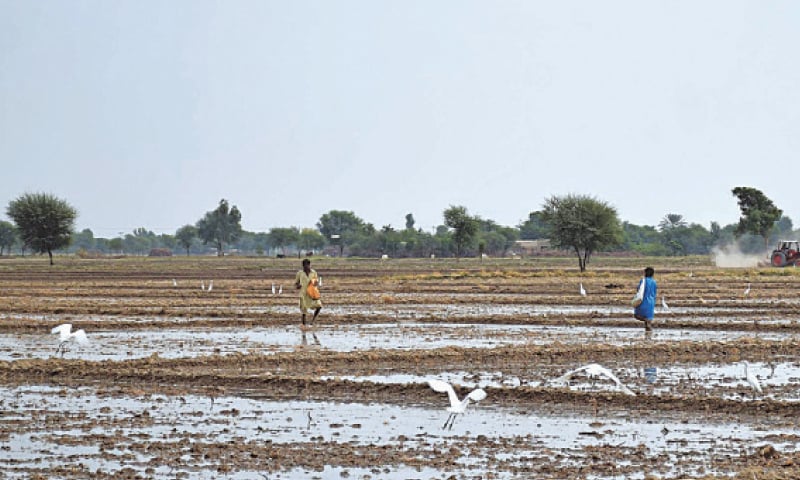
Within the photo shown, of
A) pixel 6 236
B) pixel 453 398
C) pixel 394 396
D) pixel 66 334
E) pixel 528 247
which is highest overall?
pixel 6 236

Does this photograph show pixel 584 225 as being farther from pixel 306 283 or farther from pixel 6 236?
pixel 6 236

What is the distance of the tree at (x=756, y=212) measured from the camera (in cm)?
8038

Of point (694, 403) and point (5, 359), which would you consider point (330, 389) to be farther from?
point (5, 359)

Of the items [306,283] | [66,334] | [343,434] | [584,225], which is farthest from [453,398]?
[584,225]

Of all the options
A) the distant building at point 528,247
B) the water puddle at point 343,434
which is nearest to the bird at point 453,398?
the water puddle at point 343,434

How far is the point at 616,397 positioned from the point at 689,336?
30.6 ft

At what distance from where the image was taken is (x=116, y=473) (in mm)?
9320

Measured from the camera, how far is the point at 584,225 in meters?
67.7

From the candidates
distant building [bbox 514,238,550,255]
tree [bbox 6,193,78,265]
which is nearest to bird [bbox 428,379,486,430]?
tree [bbox 6,193,78,265]

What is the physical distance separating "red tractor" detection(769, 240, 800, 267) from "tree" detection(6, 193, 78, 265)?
5640cm

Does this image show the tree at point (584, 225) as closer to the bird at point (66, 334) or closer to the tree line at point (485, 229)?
the tree line at point (485, 229)

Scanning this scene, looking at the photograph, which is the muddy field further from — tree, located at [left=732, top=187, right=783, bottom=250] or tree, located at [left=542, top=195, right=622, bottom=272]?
tree, located at [left=732, top=187, right=783, bottom=250]

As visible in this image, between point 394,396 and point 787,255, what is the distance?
59.7 m

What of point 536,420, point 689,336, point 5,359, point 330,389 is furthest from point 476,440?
point 689,336
